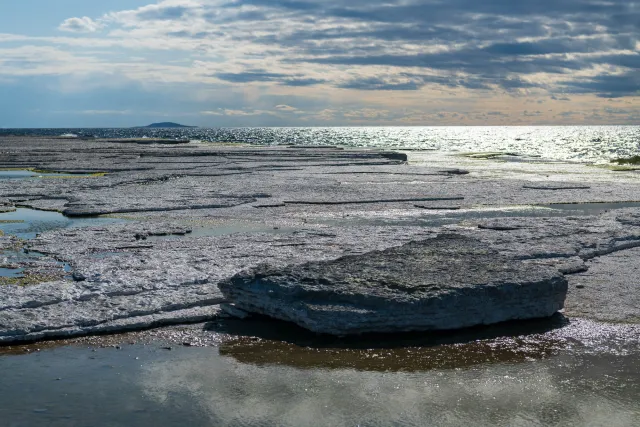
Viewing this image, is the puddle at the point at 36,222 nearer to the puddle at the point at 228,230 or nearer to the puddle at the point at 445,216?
the puddle at the point at 228,230

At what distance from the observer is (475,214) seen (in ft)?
61.1

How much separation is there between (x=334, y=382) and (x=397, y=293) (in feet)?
5.17

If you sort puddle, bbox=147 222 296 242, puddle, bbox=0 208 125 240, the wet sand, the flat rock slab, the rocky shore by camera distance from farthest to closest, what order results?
puddle, bbox=0 208 125 240 → puddle, bbox=147 222 296 242 → the rocky shore → the flat rock slab → the wet sand

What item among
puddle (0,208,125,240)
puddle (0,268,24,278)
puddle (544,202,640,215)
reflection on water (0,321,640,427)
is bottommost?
reflection on water (0,321,640,427)

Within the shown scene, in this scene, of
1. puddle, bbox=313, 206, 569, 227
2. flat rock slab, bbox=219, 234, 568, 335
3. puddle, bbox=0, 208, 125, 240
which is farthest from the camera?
puddle, bbox=313, 206, 569, 227

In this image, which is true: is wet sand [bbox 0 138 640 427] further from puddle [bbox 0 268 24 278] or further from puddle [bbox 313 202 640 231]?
puddle [bbox 313 202 640 231]

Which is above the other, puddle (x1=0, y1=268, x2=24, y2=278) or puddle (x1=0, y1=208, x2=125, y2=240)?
puddle (x1=0, y1=268, x2=24, y2=278)

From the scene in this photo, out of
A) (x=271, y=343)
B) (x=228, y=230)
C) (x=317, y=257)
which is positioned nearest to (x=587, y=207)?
(x=228, y=230)

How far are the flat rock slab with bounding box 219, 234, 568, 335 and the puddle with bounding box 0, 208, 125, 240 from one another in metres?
8.12

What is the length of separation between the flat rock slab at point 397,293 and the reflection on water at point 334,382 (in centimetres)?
29

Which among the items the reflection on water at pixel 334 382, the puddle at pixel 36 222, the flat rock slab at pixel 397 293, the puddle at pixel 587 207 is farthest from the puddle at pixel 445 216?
the reflection on water at pixel 334 382

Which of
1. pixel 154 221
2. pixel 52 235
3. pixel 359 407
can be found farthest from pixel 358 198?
pixel 359 407

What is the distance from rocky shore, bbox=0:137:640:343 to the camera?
A: 8453 mm

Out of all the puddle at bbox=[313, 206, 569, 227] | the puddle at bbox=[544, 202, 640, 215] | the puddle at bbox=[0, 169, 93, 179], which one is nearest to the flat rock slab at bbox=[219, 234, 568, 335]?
the puddle at bbox=[313, 206, 569, 227]
